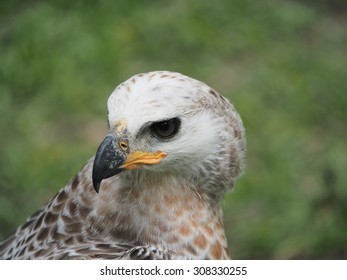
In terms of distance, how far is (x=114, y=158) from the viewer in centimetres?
276

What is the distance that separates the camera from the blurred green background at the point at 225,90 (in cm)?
489

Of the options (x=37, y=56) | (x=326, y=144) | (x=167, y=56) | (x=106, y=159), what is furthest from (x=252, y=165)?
(x=106, y=159)

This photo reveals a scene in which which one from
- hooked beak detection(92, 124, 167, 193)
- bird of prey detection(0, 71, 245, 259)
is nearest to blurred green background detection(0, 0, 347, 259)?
bird of prey detection(0, 71, 245, 259)

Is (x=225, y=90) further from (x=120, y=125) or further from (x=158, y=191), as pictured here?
(x=120, y=125)

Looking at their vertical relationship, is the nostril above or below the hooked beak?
above

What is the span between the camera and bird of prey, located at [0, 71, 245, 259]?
9.29 ft

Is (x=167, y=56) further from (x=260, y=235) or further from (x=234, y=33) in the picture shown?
(x=260, y=235)

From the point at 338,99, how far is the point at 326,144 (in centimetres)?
32

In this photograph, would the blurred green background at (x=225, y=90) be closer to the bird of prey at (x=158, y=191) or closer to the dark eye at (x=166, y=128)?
the bird of prey at (x=158, y=191)

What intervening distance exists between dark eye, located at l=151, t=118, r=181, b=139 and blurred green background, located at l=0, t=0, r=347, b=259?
195 centimetres

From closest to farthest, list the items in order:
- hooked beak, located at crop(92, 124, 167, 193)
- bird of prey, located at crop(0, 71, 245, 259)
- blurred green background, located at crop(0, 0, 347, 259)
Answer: hooked beak, located at crop(92, 124, 167, 193) < bird of prey, located at crop(0, 71, 245, 259) < blurred green background, located at crop(0, 0, 347, 259)

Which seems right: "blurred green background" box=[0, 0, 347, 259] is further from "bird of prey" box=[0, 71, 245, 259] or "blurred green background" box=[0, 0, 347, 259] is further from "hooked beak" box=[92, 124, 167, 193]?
"hooked beak" box=[92, 124, 167, 193]

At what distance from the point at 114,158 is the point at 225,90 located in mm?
3369

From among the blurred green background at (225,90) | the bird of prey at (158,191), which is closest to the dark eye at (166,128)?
the bird of prey at (158,191)
